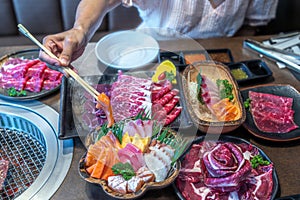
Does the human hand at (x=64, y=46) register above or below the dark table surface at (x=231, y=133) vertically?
above

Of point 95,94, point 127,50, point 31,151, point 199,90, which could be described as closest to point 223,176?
point 199,90

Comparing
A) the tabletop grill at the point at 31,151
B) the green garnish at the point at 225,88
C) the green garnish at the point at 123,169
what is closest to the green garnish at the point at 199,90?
the green garnish at the point at 225,88

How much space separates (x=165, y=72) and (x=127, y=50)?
0.37 metres

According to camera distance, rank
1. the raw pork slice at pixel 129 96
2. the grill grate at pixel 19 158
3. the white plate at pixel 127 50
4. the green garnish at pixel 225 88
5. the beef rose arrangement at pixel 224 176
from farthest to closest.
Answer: the white plate at pixel 127 50, the green garnish at pixel 225 88, the raw pork slice at pixel 129 96, the grill grate at pixel 19 158, the beef rose arrangement at pixel 224 176

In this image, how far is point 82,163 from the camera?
1.48 meters

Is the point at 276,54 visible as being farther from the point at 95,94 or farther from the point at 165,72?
the point at 95,94

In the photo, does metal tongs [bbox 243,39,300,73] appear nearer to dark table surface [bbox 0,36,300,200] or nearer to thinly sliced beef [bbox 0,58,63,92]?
dark table surface [bbox 0,36,300,200]

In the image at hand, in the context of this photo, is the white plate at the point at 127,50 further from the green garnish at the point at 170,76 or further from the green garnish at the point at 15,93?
the green garnish at the point at 15,93

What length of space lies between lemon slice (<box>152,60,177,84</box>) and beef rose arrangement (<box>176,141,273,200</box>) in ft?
1.67

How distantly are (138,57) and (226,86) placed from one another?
22.3 inches

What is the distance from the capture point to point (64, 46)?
1726 millimetres

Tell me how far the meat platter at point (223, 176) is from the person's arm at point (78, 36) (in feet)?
2.35

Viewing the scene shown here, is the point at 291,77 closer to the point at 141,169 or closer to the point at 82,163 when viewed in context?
the point at 141,169

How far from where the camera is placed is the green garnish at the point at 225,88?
1.82 meters
